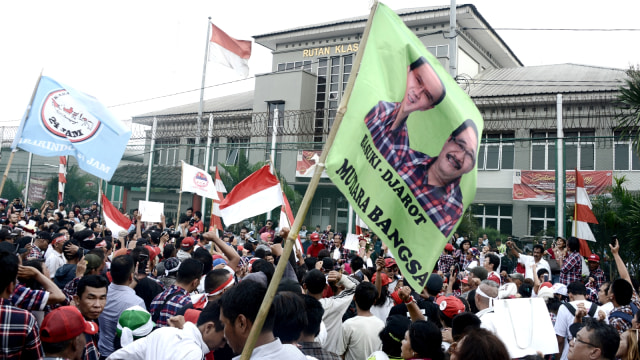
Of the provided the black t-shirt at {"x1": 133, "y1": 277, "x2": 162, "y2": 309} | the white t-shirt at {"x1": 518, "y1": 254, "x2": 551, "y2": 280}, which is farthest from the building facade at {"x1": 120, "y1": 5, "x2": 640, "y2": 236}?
the black t-shirt at {"x1": 133, "y1": 277, "x2": 162, "y2": 309}

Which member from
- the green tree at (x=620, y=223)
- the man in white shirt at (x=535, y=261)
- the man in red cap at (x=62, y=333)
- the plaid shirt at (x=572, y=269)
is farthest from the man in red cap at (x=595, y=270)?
the man in red cap at (x=62, y=333)

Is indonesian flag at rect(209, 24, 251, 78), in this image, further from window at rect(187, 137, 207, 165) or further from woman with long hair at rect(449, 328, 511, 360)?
woman with long hair at rect(449, 328, 511, 360)

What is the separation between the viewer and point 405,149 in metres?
2.73

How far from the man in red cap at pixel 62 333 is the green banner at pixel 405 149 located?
5.29 feet

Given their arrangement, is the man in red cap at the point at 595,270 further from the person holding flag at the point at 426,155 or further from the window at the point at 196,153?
the window at the point at 196,153

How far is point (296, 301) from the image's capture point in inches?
118

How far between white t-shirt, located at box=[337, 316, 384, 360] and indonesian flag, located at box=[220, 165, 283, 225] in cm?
307

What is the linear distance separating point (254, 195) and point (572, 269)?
557 cm

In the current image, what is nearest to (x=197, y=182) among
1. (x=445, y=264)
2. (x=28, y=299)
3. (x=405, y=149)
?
(x=445, y=264)

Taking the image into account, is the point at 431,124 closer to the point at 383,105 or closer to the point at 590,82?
the point at 383,105

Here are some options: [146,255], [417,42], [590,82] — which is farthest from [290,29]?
[417,42]

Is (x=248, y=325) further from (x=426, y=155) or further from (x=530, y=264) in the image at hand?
(x=530, y=264)

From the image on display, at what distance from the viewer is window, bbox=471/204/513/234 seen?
67.7 ft

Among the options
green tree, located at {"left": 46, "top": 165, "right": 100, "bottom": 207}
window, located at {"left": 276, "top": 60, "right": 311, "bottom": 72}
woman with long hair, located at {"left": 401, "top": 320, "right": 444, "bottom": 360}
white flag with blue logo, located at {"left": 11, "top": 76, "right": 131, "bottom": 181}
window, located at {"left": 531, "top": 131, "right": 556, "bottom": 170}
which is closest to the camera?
woman with long hair, located at {"left": 401, "top": 320, "right": 444, "bottom": 360}
